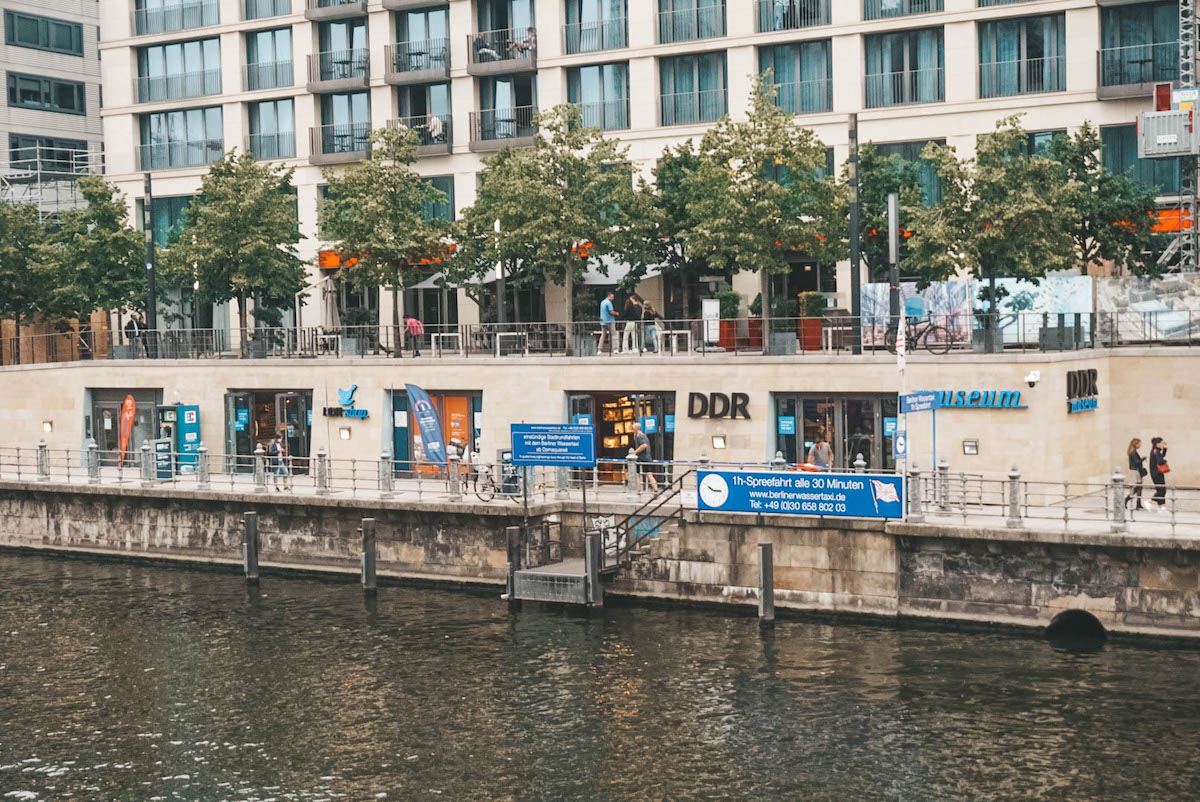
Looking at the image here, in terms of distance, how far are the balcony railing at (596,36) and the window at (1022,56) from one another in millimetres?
12897

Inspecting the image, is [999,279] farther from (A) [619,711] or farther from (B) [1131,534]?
(A) [619,711]

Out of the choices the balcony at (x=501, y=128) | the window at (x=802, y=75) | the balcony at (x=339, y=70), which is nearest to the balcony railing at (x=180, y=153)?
the balcony at (x=339, y=70)

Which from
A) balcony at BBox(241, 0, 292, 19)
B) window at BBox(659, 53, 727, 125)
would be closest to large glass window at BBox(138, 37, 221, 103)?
balcony at BBox(241, 0, 292, 19)

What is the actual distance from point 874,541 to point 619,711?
8.87m

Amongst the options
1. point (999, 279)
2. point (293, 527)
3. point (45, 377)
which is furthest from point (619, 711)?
point (45, 377)

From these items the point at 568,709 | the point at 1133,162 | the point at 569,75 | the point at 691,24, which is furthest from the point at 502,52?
the point at 568,709

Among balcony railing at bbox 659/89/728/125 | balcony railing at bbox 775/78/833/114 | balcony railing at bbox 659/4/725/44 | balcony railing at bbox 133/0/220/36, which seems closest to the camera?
balcony railing at bbox 775/78/833/114

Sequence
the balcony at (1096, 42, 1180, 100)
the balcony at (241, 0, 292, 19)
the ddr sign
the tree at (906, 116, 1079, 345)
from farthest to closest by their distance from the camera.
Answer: the balcony at (241, 0, 292, 19), the balcony at (1096, 42, 1180, 100), the tree at (906, 116, 1079, 345), the ddr sign

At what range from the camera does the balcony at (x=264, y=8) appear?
224 ft

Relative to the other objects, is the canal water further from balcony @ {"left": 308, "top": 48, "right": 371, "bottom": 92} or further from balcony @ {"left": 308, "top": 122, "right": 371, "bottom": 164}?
balcony @ {"left": 308, "top": 48, "right": 371, "bottom": 92}

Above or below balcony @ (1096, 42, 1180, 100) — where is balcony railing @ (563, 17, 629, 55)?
above

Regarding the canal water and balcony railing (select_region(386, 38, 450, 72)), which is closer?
the canal water

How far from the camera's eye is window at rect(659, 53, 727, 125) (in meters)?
59.1

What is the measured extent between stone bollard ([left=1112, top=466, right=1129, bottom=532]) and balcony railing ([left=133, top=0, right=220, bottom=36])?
46787 mm
